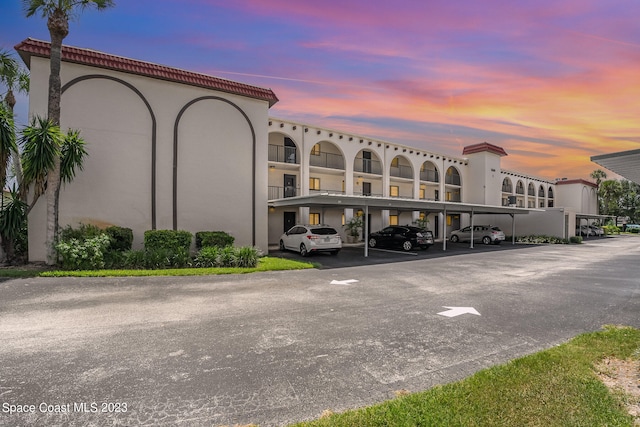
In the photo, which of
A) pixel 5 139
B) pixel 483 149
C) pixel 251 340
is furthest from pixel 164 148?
pixel 483 149

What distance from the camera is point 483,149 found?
3102 centimetres

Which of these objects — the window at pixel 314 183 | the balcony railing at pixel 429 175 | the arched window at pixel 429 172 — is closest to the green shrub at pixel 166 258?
the window at pixel 314 183

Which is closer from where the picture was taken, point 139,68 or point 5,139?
point 5,139

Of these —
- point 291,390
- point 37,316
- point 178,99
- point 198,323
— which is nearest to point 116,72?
point 178,99

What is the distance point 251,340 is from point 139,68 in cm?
1311

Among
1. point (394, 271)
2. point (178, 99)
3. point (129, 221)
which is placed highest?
point (178, 99)

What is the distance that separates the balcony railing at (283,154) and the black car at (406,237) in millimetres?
8007

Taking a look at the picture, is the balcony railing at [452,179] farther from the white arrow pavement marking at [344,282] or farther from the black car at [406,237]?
the white arrow pavement marking at [344,282]

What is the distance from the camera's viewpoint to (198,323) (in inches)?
205

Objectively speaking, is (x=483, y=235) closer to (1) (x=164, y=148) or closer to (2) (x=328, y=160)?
(2) (x=328, y=160)

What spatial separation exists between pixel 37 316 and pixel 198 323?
2909 millimetres

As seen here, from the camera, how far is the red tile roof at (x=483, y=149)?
3102 centimetres

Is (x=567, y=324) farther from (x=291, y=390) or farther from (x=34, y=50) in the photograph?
(x=34, y=50)

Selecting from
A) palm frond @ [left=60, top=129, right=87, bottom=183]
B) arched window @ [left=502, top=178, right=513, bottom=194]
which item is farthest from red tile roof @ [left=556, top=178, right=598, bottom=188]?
palm frond @ [left=60, top=129, right=87, bottom=183]
